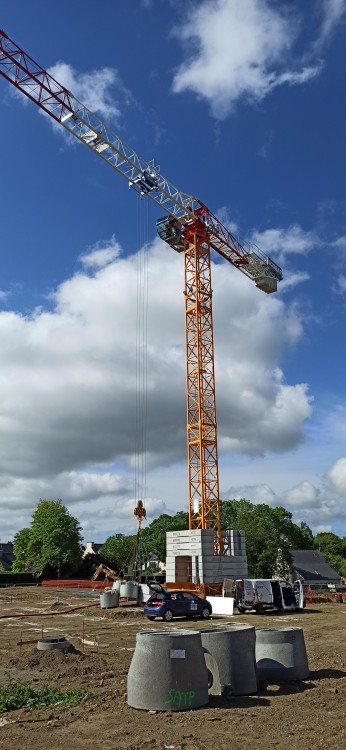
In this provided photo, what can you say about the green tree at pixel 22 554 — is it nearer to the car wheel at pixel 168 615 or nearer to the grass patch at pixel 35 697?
the car wheel at pixel 168 615

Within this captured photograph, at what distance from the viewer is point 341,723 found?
→ 8617 millimetres

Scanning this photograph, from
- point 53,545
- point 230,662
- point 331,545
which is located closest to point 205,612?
point 230,662

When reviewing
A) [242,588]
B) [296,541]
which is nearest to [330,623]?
[242,588]

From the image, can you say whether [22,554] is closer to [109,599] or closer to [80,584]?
[80,584]

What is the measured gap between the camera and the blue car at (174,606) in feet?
83.5

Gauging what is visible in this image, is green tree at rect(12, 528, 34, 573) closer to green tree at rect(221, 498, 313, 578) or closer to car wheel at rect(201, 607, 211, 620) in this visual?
green tree at rect(221, 498, 313, 578)

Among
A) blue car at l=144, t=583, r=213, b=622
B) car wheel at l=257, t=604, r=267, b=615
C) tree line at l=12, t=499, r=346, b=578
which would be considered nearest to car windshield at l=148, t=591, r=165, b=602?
blue car at l=144, t=583, r=213, b=622

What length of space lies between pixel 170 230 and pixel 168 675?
1753 inches

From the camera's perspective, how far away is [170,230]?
5078cm

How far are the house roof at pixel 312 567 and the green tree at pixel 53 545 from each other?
25.7 m

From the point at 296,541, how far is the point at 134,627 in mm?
47939

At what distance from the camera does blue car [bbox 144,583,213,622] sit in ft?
83.5

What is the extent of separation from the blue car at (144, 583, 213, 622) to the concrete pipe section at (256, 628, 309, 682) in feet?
48.0

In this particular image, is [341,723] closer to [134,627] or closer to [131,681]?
[131,681]
